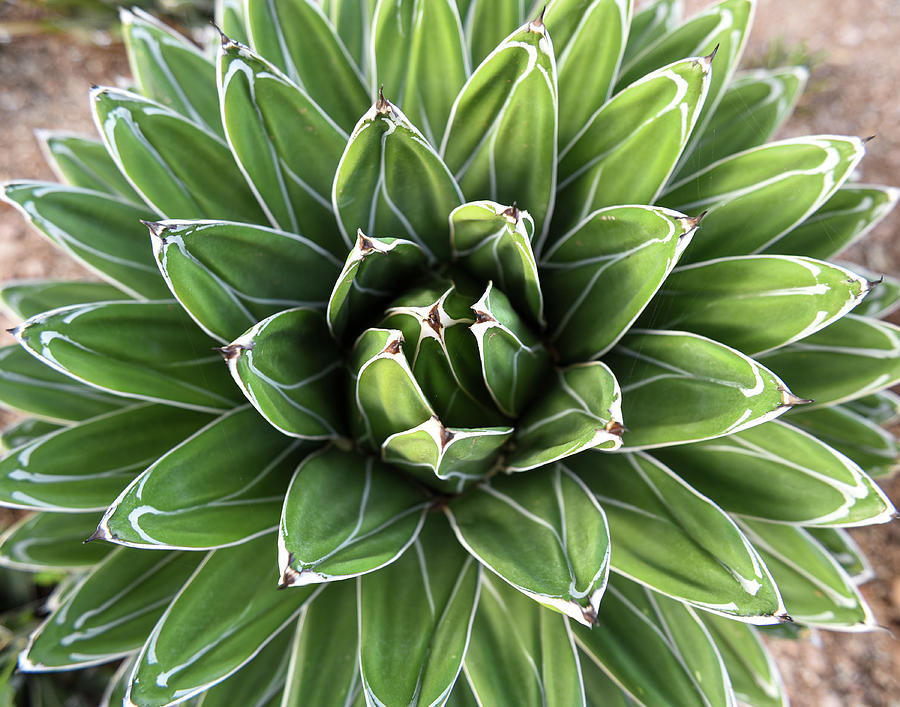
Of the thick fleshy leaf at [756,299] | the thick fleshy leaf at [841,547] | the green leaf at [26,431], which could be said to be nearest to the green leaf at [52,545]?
the green leaf at [26,431]

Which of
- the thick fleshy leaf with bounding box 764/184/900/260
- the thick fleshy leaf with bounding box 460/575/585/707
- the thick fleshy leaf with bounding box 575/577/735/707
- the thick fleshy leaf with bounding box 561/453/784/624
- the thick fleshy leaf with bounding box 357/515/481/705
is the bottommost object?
the thick fleshy leaf with bounding box 575/577/735/707

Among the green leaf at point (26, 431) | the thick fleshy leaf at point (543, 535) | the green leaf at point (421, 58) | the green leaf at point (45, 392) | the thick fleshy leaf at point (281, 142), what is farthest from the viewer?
the green leaf at point (26, 431)

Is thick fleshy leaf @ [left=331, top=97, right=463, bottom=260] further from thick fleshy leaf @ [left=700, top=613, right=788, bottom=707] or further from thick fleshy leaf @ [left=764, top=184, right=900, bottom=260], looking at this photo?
thick fleshy leaf @ [left=700, top=613, right=788, bottom=707]

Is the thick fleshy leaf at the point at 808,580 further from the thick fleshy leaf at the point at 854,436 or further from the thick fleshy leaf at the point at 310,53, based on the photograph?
the thick fleshy leaf at the point at 310,53

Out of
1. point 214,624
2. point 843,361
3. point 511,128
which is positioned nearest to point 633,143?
point 511,128

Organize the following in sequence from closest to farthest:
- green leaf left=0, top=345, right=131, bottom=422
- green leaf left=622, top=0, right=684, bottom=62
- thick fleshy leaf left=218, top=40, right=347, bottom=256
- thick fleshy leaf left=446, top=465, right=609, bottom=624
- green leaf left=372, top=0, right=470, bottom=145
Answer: thick fleshy leaf left=446, top=465, right=609, bottom=624 → thick fleshy leaf left=218, top=40, right=347, bottom=256 → green leaf left=372, top=0, right=470, bottom=145 → green leaf left=0, top=345, right=131, bottom=422 → green leaf left=622, top=0, right=684, bottom=62

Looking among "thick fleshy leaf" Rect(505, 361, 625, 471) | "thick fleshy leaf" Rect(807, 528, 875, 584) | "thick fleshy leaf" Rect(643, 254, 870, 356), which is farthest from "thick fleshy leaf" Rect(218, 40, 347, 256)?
"thick fleshy leaf" Rect(807, 528, 875, 584)

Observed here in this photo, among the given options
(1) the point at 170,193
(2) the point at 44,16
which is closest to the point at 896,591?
(1) the point at 170,193

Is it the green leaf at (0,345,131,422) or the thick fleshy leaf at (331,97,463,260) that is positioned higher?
the thick fleshy leaf at (331,97,463,260)
